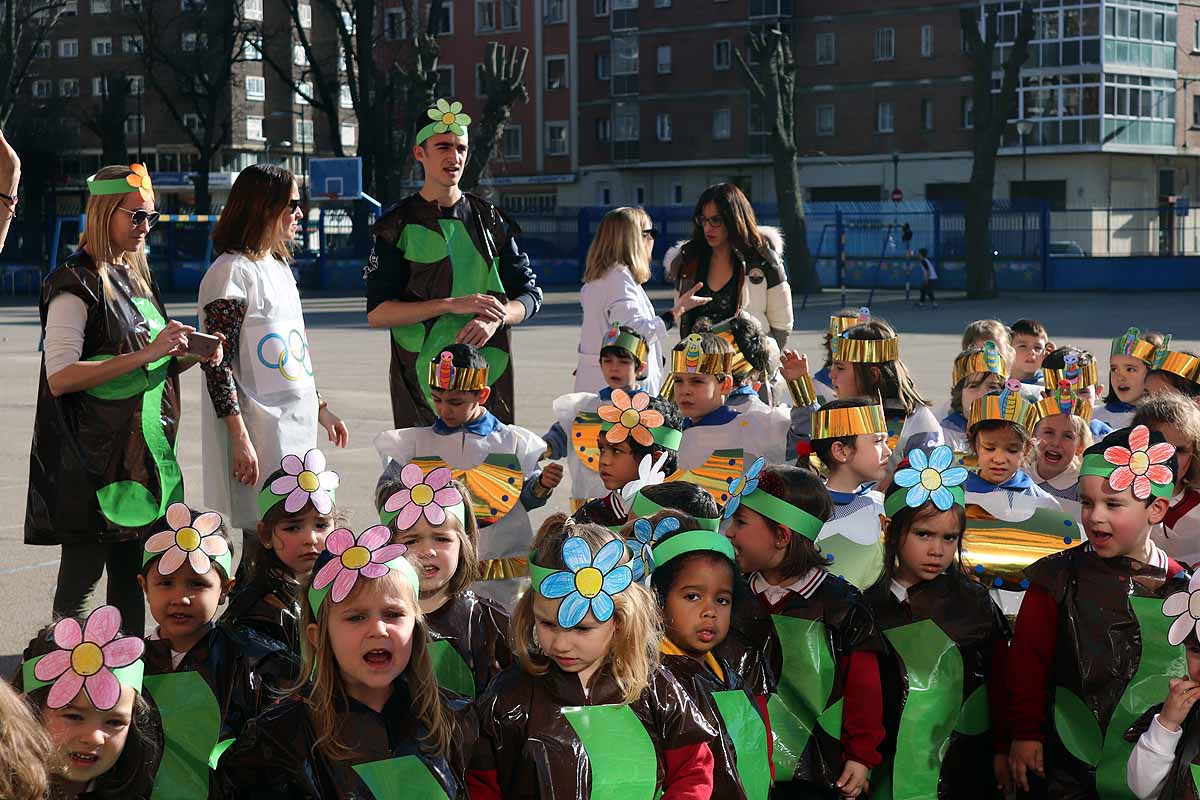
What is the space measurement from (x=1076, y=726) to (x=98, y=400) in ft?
10.6

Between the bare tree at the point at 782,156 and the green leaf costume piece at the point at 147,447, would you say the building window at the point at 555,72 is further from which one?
the green leaf costume piece at the point at 147,447

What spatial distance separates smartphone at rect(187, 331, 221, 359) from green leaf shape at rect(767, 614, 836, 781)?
81.6 inches

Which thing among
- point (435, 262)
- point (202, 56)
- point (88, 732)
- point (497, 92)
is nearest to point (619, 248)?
point (435, 262)

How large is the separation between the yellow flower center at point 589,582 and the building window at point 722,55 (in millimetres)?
58187

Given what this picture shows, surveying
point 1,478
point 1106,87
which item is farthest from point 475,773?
point 1106,87

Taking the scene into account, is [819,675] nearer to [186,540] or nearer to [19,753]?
[186,540]

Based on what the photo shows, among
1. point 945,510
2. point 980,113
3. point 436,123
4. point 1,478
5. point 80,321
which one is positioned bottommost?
point 1,478

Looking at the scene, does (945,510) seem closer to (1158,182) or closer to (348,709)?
(348,709)

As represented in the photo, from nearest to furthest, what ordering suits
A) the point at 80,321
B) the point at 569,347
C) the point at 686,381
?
the point at 80,321
the point at 686,381
the point at 569,347

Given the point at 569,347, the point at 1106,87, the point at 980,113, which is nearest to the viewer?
the point at 569,347

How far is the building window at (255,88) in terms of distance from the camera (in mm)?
83262

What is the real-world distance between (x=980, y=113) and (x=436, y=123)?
3024 cm

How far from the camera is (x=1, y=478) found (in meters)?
9.93

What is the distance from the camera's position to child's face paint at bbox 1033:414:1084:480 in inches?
233
